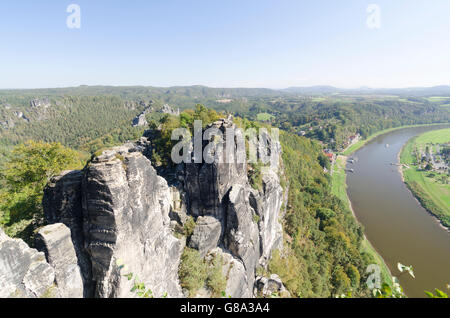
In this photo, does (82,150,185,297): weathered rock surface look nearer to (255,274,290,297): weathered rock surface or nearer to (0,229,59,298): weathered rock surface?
(0,229,59,298): weathered rock surface

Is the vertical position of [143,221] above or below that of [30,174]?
below

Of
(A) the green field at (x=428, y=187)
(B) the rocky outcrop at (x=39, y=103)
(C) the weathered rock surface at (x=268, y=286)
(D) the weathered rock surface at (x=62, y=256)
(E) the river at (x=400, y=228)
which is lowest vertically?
(E) the river at (x=400, y=228)

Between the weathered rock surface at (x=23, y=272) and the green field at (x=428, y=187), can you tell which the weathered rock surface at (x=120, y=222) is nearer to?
the weathered rock surface at (x=23, y=272)

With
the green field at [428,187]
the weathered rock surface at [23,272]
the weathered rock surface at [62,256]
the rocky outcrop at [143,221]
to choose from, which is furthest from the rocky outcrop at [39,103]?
the green field at [428,187]

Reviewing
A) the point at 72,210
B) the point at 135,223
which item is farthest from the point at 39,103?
the point at 135,223

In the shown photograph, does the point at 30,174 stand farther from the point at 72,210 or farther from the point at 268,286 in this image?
the point at 268,286
